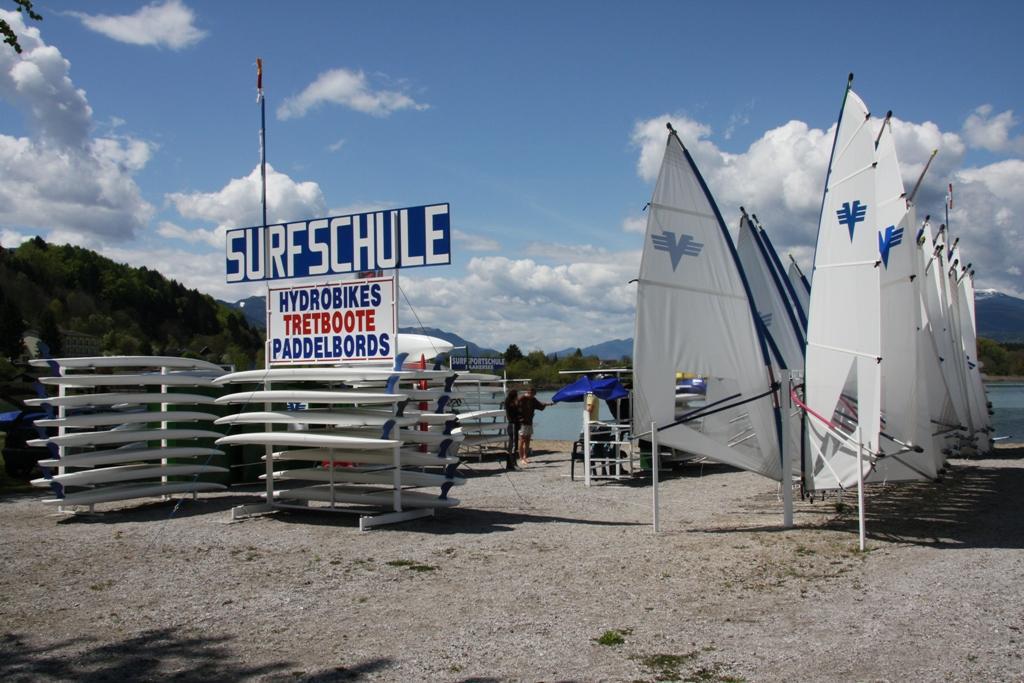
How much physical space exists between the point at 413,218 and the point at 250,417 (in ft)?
12.1

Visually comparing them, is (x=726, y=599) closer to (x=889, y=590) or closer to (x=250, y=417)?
(x=889, y=590)

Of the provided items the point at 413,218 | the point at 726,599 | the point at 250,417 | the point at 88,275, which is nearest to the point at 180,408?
the point at 250,417

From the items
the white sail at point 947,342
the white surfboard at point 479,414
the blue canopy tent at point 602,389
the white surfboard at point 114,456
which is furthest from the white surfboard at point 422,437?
the white sail at point 947,342

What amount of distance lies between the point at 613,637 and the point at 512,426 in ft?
53.6

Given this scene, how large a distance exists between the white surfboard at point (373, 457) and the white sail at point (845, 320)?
514cm

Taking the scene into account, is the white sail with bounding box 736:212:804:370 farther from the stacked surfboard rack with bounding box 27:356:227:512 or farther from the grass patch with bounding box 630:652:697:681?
the grass patch with bounding box 630:652:697:681

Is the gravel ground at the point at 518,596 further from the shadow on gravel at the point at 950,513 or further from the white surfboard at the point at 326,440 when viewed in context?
the white surfboard at the point at 326,440

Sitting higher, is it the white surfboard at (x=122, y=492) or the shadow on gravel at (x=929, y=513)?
the white surfboard at (x=122, y=492)

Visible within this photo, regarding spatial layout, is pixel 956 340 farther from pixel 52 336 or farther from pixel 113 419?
pixel 52 336

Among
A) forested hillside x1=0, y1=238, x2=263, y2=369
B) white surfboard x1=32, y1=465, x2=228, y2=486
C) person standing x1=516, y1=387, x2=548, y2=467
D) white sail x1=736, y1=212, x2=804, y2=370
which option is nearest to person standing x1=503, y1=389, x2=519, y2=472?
person standing x1=516, y1=387, x2=548, y2=467

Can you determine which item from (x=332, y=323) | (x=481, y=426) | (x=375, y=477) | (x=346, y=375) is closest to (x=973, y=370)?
(x=481, y=426)

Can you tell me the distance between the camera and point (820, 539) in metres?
10.6

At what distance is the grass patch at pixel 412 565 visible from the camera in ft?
29.8

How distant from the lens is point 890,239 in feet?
47.0
